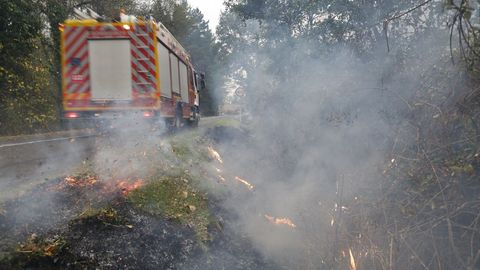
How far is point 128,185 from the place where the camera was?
5035 millimetres

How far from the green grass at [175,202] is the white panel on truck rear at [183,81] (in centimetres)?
624

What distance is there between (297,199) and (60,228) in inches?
149

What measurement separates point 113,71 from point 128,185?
4.22 metres

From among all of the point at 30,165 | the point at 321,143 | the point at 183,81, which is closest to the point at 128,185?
the point at 30,165

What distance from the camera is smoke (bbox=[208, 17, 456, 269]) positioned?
17.2 ft

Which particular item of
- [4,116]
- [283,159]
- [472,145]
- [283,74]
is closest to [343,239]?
[472,145]

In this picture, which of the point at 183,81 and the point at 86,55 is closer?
the point at 86,55

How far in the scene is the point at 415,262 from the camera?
412cm

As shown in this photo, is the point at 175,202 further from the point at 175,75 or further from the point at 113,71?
the point at 175,75

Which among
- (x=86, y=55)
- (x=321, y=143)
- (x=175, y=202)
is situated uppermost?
(x=86, y=55)

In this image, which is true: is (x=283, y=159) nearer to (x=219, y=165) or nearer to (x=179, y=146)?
(x=219, y=165)

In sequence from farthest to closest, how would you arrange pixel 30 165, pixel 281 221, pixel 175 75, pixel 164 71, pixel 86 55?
pixel 175 75 → pixel 164 71 → pixel 86 55 → pixel 30 165 → pixel 281 221

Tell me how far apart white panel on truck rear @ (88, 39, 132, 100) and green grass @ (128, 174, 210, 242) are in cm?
356

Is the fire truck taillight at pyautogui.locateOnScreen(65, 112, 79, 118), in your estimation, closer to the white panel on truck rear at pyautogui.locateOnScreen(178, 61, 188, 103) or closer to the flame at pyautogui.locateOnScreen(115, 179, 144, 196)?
the white panel on truck rear at pyautogui.locateOnScreen(178, 61, 188, 103)
